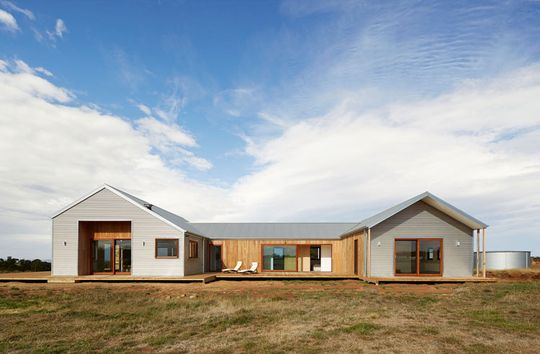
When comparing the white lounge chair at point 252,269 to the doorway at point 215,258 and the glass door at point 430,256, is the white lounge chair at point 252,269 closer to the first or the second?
the doorway at point 215,258

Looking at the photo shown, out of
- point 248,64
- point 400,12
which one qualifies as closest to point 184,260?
point 248,64

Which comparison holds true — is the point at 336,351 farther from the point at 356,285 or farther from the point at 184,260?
the point at 184,260

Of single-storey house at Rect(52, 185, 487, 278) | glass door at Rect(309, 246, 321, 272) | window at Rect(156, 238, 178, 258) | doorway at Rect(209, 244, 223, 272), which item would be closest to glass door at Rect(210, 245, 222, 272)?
doorway at Rect(209, 244, 223, 272)

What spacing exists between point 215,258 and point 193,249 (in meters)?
4.87

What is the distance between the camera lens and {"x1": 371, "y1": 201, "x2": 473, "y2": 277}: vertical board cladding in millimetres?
20406

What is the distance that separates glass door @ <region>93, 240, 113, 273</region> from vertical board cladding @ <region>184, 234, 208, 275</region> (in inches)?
153

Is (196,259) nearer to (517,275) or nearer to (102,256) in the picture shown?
(102,256)

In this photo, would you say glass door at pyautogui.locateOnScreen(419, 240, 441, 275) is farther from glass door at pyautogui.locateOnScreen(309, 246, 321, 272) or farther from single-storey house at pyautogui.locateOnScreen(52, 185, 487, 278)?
glass door at pyautogui.locateOnScreen(309, 246, 321, 272)

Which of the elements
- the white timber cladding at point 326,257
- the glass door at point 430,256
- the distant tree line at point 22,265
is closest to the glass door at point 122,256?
the distant tree line at point 22,265

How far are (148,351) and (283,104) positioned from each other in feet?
37.7

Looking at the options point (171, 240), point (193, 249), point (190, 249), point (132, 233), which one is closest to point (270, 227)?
point (193, 249)

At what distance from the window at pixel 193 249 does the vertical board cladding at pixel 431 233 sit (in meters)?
9.22

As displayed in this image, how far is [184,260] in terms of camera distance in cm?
2080

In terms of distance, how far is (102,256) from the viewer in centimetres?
2189
